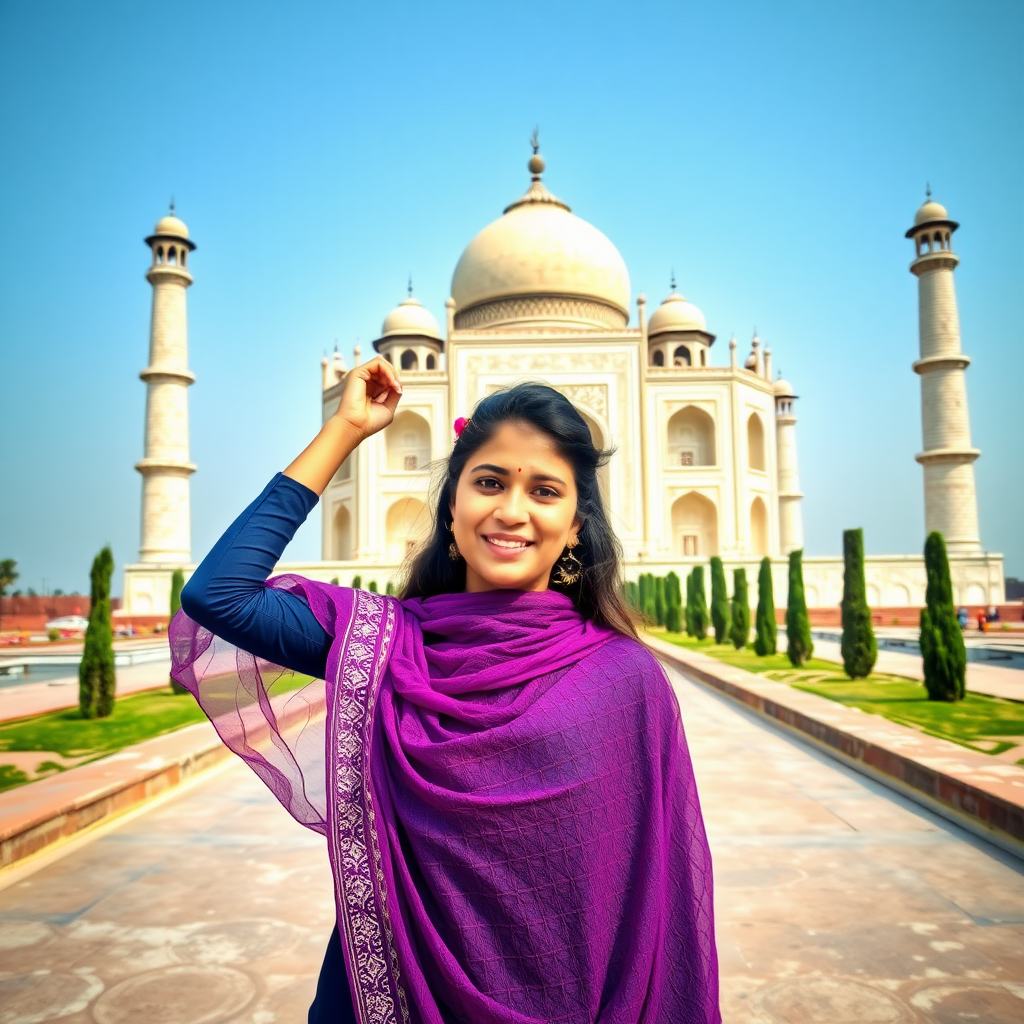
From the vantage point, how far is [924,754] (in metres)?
3.46

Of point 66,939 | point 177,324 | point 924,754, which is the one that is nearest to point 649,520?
point 177,324

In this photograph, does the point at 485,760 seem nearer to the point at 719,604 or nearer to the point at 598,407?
the point at 719,604

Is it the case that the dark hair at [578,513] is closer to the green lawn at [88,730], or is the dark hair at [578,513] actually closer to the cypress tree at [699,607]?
the green lawn at [88,730]

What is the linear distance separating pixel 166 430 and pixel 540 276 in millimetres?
9681

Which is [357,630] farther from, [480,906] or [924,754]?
[924,754]

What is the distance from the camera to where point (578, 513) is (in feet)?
3.84

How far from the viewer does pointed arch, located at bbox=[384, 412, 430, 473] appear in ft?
75.3

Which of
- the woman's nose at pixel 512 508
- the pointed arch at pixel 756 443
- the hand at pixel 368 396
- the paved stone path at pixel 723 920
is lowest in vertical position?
the paved stone path at pixel 723 920

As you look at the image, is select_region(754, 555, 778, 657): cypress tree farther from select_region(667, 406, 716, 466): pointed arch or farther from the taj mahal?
select_region(667, 406, 716, 466): pointed arch

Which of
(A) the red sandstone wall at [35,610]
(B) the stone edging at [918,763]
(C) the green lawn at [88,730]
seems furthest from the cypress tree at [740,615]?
(A) the red sandstone wall at [35,610]

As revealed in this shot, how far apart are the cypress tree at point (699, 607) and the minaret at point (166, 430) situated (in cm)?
1124

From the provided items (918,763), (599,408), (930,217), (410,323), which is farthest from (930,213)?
(918,763)

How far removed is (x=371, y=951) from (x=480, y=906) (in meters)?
0.12

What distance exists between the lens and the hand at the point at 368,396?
3.52 feet
